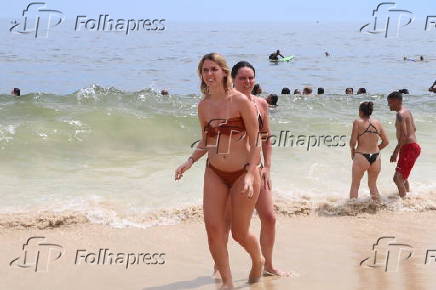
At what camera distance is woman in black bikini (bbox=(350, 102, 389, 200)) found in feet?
24.3

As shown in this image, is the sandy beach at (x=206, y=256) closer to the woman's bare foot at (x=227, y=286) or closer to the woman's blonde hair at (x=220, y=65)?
the woman's bare foot at (x=227, y=286)

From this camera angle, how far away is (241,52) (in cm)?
4906

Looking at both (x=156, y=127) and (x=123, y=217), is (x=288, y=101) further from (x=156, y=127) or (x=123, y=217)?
(x=123, y=217)

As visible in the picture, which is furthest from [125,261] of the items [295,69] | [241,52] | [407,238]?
[241,52]

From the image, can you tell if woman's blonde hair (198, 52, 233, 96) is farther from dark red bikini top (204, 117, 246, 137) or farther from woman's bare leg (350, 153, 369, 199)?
woman's bare leg (350, 153, 369, 199)

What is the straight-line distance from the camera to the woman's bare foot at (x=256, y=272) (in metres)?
4.84

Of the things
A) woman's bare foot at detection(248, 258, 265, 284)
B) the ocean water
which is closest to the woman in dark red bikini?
woman's bare foot at detection(248, 258, 265, 284)

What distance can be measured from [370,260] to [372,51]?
47682 mm

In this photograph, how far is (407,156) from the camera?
7676 millimetres

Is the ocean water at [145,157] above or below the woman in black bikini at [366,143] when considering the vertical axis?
below

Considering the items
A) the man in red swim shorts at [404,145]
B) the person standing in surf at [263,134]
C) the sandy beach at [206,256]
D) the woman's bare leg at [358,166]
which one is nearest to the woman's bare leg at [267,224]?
the person standing in surf at [263,134]

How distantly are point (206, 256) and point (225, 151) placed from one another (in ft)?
5.20

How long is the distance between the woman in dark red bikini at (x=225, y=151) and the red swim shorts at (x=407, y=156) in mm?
3732

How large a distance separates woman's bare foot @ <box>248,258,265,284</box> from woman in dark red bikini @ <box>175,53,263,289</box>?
0.37 m
